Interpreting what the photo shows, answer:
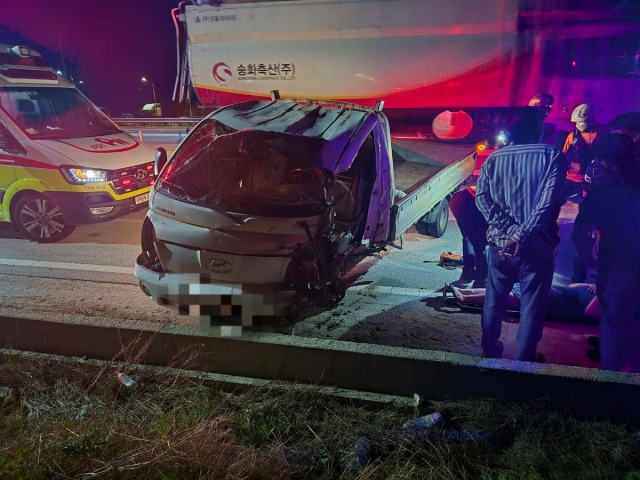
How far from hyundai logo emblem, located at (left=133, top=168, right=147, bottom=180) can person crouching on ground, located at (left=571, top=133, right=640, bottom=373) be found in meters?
5.10

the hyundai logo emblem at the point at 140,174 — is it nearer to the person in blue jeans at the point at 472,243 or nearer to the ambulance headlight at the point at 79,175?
the ambulance headlight at the point at 79,175

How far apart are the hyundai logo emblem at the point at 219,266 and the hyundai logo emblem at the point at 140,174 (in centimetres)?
312

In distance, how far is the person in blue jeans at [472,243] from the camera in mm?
4629

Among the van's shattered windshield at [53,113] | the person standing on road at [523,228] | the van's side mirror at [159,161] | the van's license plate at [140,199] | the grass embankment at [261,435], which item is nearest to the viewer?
the grass embankment at [261,435]

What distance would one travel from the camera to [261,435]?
2.48 meters

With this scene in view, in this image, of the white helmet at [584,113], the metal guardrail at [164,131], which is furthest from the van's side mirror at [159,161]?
the white helmet at [584,113]

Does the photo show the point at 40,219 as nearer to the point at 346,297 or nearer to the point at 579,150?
the point at 346,297

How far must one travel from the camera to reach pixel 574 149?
4816 mm

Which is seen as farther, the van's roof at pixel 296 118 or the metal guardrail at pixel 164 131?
the metal guardrail at pixel 164 131

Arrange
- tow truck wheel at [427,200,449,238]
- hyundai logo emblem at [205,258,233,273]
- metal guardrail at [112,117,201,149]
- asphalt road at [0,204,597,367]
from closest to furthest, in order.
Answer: hyundai logo emblem at [205,258,233,273]
asphalt road at [0,204,597,367]
tow truck wheel at [427,200,449,238]
metal guardrail at [112,117,201,149]

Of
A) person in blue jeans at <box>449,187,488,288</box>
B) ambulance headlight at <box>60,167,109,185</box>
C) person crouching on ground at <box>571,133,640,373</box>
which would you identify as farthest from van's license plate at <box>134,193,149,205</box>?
person crouching on ground at <box>571,133,640,373</box>

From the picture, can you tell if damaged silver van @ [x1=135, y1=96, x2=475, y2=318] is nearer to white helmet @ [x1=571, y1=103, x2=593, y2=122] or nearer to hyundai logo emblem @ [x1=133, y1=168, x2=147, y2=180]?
hyundai logo emblem @ [x1=133, y1=168, x2=147, y2=180]

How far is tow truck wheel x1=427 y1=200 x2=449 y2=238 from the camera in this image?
5.93 meters

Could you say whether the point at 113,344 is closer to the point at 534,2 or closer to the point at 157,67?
the point at 534,2
